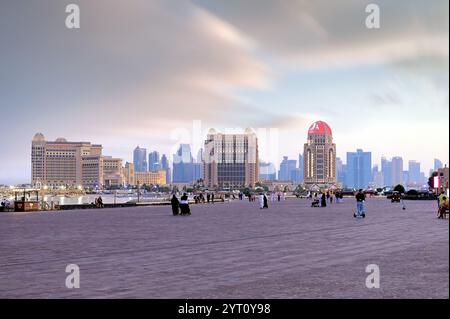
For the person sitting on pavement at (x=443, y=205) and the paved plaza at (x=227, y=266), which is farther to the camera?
→ the person sitting on pavement at (x=443, y=205)

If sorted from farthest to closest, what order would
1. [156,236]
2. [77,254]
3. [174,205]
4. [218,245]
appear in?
1. [174,205]
2. [156,236]
3. [218,245]
4. [77,254]

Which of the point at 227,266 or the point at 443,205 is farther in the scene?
the point at 443,205

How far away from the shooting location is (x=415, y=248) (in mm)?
17891

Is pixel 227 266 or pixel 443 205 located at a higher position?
pixel 443 205

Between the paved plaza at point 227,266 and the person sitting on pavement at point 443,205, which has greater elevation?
the person sitting on pavement at point 443,205

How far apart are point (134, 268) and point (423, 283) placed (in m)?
6.35

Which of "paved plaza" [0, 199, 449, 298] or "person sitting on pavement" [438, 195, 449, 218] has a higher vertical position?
"person sitting on pavement" [438, 195, 449, 218]

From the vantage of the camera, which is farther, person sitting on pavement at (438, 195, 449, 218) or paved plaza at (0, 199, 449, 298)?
person sitting on pavement at (438, 195, 449, 218)

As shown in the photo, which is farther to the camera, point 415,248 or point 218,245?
point 218,245
